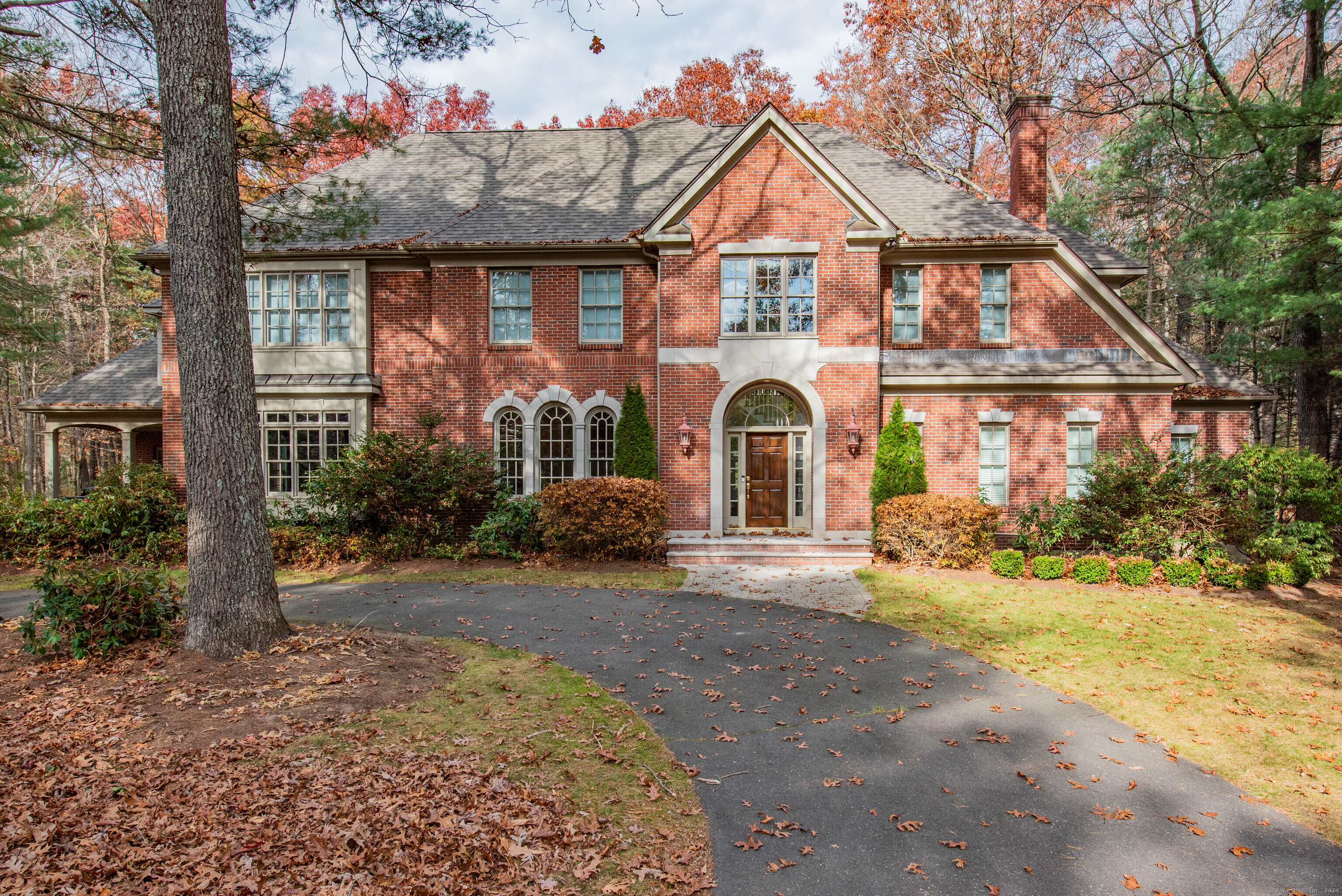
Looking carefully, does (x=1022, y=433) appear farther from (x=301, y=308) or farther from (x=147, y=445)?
(x=147, y=445)

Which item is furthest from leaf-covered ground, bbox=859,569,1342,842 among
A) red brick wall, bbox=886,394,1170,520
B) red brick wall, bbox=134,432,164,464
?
red brick wall, bbox=134,432,164,464

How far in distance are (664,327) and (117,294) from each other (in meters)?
28.1

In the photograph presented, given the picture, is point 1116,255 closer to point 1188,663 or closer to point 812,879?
point 1188,663

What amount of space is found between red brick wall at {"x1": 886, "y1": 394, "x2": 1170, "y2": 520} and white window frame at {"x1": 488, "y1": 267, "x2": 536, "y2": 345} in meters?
7.93

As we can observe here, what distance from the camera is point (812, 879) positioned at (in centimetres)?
373

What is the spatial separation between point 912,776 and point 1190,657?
490 centimetres

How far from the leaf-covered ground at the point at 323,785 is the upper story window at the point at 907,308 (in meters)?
11.2

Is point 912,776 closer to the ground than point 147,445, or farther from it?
closer to the ground

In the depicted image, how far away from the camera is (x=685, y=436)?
13.5 meters

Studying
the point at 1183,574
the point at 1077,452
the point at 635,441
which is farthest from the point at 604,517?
the point at 1077,452

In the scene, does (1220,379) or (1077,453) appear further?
(1220,379)

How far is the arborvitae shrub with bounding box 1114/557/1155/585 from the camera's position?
11.0m

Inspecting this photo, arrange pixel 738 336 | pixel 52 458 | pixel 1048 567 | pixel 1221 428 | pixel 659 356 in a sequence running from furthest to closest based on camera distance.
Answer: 1. pixel 52 458
2. pixel 1221 428
3. pixel 659 356
4. pixel 738 336
5. pixel 1048 567

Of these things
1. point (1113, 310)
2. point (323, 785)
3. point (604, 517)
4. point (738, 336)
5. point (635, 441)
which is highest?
point (1113, 310)
